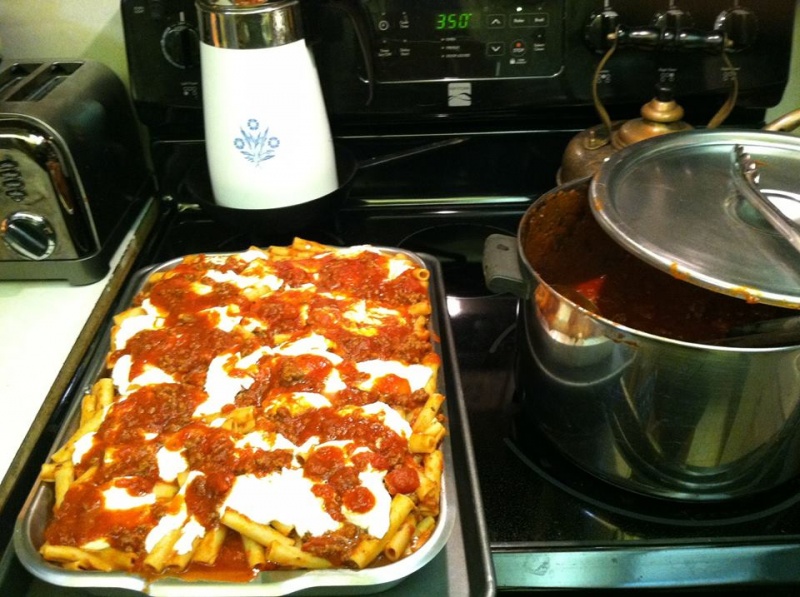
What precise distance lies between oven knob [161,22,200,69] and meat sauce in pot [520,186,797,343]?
0.58 m

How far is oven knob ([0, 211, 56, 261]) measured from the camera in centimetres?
92

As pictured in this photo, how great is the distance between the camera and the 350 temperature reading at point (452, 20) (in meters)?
1.00

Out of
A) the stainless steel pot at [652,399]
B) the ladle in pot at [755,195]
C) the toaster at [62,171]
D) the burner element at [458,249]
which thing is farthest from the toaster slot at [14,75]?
the ladle in pot at [755,195]

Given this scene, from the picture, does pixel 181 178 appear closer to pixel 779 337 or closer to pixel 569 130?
pixel 569 130

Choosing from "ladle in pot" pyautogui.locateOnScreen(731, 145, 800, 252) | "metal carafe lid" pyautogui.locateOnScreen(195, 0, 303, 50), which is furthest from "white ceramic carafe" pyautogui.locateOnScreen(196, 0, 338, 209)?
"ladle in pot" pyautogui.locateOnScreen(731, 145, 800, 252)

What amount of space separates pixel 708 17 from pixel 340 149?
585mm

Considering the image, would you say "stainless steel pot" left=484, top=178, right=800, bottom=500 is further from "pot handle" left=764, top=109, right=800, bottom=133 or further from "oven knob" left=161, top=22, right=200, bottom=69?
"oven knob" left=161, top=22, right=200, bottom=69

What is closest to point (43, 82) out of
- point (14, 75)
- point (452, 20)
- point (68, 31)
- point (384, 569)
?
point (14, 75)

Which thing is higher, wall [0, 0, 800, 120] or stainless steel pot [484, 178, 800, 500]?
wall [0, 0, 800, 120]

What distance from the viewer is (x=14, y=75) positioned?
105 cm

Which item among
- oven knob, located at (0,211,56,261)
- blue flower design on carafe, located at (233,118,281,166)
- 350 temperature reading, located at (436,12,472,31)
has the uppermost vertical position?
350 temperature reading, located at (436,12,472,31)

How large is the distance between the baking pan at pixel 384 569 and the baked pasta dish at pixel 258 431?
12 mm

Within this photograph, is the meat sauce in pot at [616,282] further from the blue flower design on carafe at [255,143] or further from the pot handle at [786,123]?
the blue flower design on carafe at [255,143]

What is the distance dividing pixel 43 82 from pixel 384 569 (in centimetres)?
88
